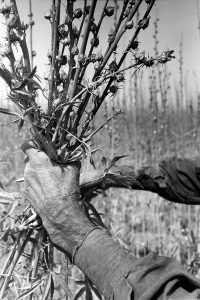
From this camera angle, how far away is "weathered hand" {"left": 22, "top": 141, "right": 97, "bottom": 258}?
3.05 ft

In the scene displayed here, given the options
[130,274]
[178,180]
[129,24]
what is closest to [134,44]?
[129,24]

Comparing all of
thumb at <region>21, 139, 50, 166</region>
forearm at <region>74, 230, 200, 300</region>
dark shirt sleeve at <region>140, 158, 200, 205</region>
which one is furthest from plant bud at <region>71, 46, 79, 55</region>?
dark shirt sleeve at <region>140, 158, 200, 205</region>

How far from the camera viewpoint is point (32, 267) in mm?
1039

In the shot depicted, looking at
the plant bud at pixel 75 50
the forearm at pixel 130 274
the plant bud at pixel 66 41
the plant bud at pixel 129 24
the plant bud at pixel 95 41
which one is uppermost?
the plant bud at pixel 129 24

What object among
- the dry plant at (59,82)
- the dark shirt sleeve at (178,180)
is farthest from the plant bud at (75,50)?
the dark shirt sleeve at (178,180)

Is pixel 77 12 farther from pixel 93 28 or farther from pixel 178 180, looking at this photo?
pixel 178 180

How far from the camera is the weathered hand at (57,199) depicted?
0.93 metres

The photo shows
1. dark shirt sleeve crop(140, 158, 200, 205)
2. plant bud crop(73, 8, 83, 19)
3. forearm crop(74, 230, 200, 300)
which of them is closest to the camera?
forearm crop(74, 230, 200, 300)

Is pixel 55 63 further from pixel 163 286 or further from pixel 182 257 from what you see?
pixel 182 257

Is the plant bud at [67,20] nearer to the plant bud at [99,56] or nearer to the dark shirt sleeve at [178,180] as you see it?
the plant bud at [99,56]

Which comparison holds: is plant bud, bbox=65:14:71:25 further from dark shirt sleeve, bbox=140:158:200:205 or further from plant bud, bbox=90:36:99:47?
dark shirt sleeve, bbox=140:158:200:205

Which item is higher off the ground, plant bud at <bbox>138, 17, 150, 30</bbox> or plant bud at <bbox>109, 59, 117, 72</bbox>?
plant bud at <bbox>138, 17, 150, 30</bbox>

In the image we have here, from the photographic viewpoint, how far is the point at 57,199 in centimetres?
94

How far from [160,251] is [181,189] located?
79 cm
